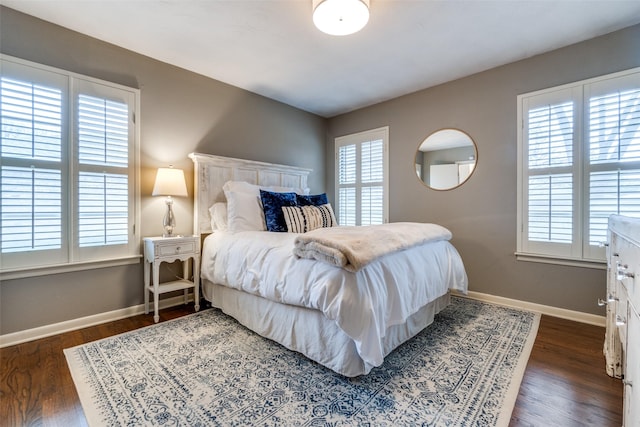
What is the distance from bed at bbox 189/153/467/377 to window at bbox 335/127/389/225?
1.47 metres

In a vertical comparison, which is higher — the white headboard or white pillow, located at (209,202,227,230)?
the white headboard

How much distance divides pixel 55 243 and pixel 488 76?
441 centimetres

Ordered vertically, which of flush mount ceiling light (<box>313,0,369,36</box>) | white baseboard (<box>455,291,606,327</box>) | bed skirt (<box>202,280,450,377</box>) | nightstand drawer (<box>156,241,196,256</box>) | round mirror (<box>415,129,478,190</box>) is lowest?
white baseboard (<box>455,291,606,327</box>)

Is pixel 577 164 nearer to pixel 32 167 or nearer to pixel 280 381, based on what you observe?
pixel 280 381

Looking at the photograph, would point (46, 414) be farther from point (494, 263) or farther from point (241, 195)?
point (494, 263)

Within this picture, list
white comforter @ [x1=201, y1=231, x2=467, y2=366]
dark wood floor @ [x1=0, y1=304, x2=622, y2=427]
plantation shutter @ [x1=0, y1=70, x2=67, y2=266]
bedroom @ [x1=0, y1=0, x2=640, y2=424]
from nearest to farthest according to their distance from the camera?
dark wood floor @ [x1=0, y1=304, x2=622, y2=427] → white comforter @ [x1=201, y1=231, x2=467, y2=366] → plantation shutter @ [x1=0, y1=70, x2=67, y2=266] → bedroom @ [x1=0, y1=0, x2=640, y2=424]

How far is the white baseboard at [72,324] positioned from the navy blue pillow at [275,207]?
1326 mm

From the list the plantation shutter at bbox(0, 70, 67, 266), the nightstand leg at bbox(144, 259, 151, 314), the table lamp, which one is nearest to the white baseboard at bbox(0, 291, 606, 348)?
the nightstand leg at bbox(144, 259, 151, 314)

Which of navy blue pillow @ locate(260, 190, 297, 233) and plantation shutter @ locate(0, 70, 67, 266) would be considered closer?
plantation shutter @ locate(0, 70, 67, 266)

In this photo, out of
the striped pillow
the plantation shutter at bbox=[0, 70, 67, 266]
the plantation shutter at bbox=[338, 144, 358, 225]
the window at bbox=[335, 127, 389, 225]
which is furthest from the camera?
the plantation shutter at bbox=[338, 144, 358, 225]

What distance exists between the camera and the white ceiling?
2.02 m

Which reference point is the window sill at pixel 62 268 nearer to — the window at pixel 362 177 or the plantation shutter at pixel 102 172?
the plantation shutter at pixel 102 172

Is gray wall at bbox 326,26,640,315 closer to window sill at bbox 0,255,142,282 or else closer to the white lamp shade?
the white lamp shade

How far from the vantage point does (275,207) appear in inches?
112
